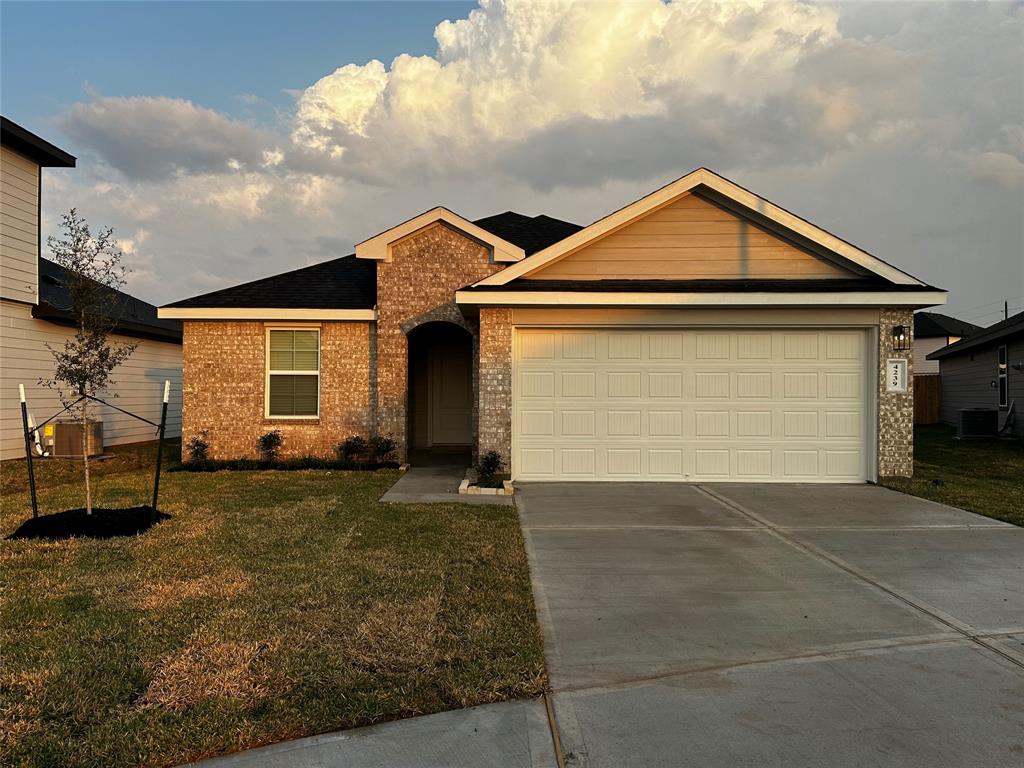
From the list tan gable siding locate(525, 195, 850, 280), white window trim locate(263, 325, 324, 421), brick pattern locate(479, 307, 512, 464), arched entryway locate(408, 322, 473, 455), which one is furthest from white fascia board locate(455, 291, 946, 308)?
arched entryway locate(408, 322, 473, 455)

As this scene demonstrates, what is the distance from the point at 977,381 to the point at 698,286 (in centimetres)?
1767

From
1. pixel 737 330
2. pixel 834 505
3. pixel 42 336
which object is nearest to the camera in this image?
pixel 834 505

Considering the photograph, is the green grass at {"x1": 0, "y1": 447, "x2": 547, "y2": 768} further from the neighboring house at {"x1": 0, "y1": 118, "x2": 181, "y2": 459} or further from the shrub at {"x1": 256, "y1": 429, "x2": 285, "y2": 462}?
the neighboring house at {"x1": 0, "y1": 118, "x2": 181, "y2": 459}

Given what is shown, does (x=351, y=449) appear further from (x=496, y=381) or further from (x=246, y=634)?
(x=246, y=634)

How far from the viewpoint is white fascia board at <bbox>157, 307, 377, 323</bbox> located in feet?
43.6

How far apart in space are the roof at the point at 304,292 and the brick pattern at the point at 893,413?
9009mm

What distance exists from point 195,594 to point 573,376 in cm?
709

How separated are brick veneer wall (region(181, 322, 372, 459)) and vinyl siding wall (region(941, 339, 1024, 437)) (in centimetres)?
1839

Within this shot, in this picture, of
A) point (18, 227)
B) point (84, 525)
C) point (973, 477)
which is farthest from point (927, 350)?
point (84, 525)

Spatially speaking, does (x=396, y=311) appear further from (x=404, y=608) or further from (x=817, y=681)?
(x=817, y=681)

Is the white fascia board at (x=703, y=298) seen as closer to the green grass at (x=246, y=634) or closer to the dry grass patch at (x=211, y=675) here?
the green grass at (x=246, y=634)

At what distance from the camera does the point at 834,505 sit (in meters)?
9.15

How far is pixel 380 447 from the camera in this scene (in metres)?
13.3

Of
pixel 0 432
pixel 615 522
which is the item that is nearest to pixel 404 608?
pixel 615 522
